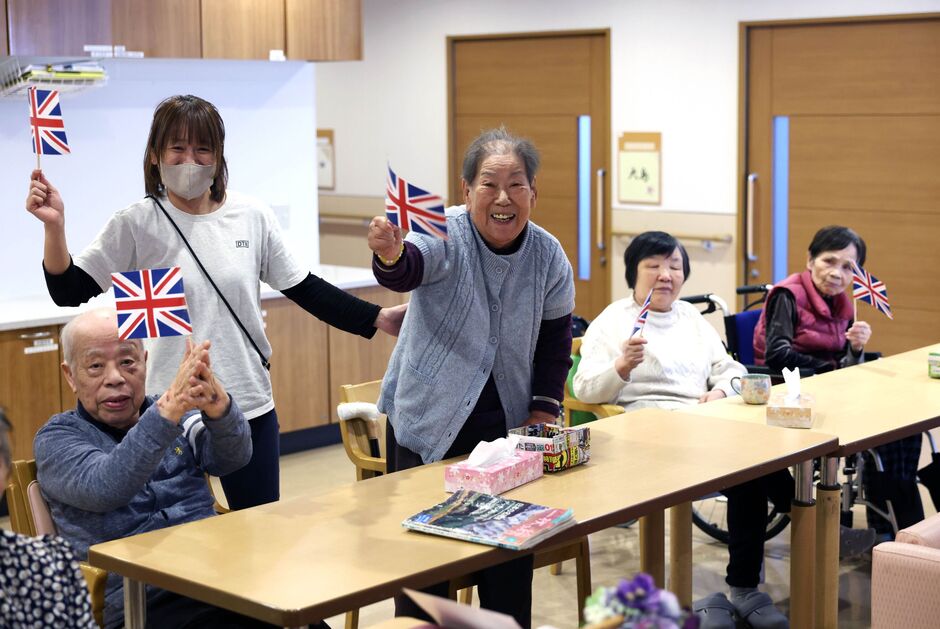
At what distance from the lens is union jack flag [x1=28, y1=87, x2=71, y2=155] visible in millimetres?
3223

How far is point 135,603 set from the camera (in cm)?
245

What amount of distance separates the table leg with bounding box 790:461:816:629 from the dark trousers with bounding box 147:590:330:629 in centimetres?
147

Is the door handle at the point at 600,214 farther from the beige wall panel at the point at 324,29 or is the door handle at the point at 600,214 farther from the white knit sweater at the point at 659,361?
the white knit sweater at the point at 659,361

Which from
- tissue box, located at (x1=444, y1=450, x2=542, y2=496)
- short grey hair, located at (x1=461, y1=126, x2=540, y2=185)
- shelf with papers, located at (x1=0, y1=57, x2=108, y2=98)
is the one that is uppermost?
shelf with papers, located at (x1=0, y1=57, x2=108, y2=98)

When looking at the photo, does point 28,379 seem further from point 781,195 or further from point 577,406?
point 781,195

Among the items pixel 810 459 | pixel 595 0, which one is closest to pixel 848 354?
pixel 810 459

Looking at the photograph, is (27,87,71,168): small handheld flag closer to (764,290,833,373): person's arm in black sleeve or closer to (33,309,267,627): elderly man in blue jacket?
(33,309,267,627): elderly man in blue jacket

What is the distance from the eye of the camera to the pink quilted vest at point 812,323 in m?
4.77

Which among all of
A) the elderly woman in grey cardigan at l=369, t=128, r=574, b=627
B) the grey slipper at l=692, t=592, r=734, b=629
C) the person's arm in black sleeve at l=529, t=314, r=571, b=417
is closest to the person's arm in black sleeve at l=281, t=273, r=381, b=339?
the elderly woman in grey cardigan at l=369, t=128, r=574, b=627

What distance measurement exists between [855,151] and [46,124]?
189 inches

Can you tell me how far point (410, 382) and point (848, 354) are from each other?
7.71 feet

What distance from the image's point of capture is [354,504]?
2.73 meters

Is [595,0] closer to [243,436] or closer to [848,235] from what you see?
[848,235]

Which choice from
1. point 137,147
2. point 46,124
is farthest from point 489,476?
point 137,147
